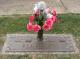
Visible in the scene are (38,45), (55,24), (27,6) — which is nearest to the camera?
(38,45)

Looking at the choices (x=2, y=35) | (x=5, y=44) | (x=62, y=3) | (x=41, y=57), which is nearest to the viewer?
(x=41, y=57)

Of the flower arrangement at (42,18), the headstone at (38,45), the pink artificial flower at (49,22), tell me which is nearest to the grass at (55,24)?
the headstone at (38,45)

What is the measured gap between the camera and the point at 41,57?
6.63 meters

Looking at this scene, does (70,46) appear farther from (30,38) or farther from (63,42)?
(30,38)

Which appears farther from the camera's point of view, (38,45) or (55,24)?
(55,24)

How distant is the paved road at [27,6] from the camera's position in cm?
927

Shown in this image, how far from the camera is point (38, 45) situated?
698 centimetres

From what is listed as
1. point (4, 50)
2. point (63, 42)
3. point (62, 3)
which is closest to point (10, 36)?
point (4, 50)

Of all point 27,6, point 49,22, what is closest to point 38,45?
point 49,22

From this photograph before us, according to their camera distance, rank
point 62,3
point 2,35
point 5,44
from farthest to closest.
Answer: point 62,3, point 2,35, point 5,44

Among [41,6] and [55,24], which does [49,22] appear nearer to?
[41,6]

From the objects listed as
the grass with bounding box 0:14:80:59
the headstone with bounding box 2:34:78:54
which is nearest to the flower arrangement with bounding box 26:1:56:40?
the headstone with bounding box 2:34:78:54

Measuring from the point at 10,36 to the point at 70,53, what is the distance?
1.55 meters

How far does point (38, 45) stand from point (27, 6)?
9.58ft
